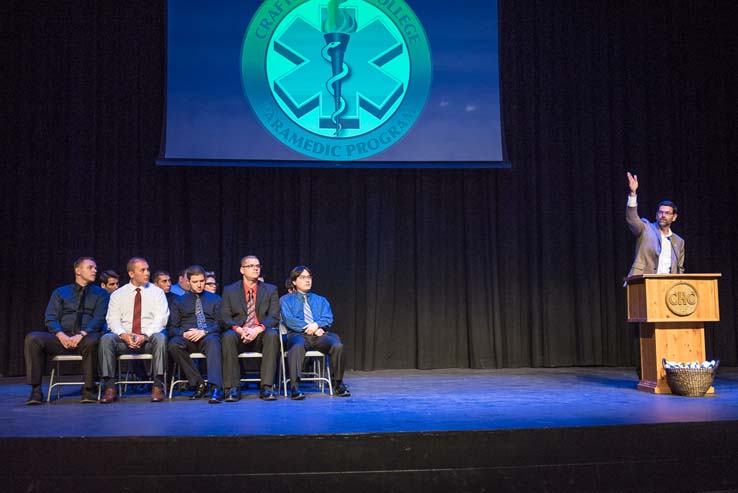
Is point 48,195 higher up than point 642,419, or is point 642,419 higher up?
point 48,195

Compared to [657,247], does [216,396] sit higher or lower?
lower

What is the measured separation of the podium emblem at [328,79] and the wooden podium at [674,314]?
2890 millimetres

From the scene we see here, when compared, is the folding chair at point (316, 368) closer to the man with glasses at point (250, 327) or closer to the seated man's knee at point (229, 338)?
the man with glasses at point (250, 327)

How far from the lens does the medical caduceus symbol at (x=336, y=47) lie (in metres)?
6.74

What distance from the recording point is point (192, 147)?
21.8 feet

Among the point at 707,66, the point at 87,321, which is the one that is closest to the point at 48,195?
the point at 87,321

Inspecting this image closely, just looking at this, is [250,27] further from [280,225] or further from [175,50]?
[280,225]

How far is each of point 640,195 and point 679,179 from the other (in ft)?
1.63

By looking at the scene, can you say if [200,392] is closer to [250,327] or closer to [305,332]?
[250,327]

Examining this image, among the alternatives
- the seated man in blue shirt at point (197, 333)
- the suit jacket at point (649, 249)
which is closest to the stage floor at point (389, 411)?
the seated man in blue shirt at point (197, 333)

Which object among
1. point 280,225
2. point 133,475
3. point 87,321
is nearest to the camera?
point 133,475

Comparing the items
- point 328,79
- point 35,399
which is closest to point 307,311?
point 35,399

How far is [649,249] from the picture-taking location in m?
5.52

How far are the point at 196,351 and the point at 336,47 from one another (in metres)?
3.31
